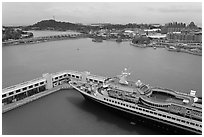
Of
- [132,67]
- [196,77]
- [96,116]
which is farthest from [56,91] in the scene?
[196,77]

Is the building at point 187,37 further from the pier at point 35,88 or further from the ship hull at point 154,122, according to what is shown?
the ship hull at point 154,122

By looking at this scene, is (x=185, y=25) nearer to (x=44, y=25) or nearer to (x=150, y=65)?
(x=150, y=65)

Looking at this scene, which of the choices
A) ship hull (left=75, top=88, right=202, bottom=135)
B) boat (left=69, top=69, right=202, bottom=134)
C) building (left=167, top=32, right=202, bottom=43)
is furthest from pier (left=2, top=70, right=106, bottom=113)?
building (left=167, top=32, right=202, bottom=43)

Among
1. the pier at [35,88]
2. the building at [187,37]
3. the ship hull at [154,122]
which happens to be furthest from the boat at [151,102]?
the building at [187,37]

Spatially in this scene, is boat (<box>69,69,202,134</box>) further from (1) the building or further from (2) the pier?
(1) the building

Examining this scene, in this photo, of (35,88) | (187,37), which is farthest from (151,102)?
(187,37)
